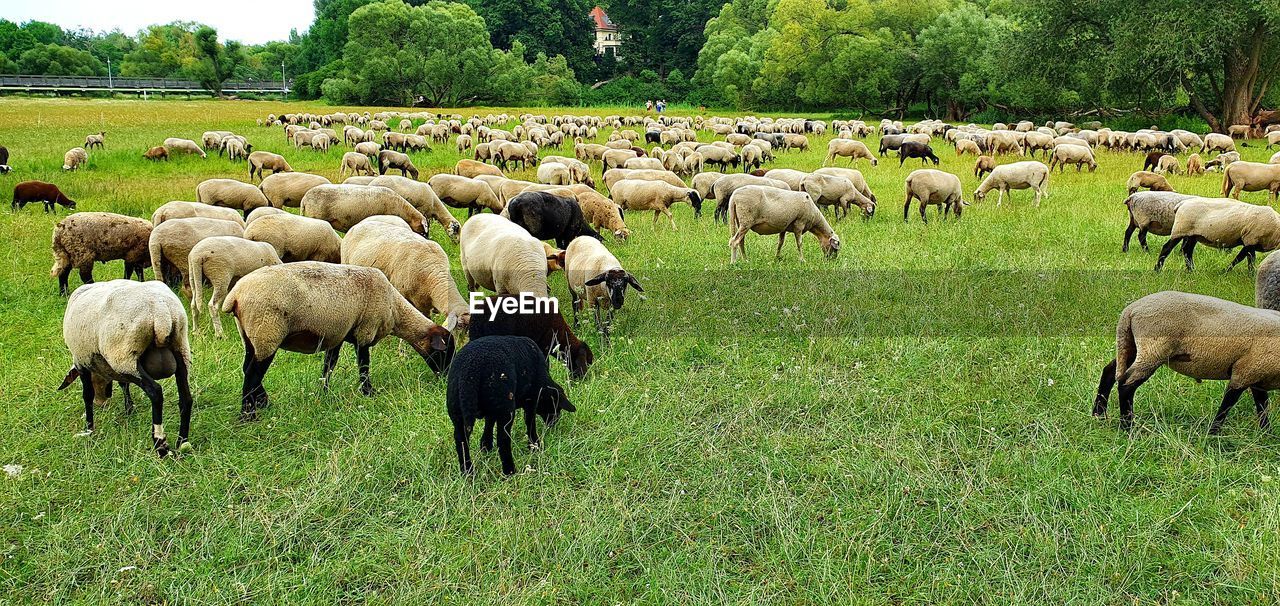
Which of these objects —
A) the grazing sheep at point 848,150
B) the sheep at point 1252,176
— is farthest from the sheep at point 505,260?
the grazing sheep at point 848,150

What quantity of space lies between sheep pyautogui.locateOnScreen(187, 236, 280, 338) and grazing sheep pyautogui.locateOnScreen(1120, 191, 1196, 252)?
468 inches

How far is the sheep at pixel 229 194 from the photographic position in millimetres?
11820

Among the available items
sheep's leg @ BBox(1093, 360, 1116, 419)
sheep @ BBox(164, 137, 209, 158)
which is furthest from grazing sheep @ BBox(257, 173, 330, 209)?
sheep @ BBox(164, 137, 209, 158)

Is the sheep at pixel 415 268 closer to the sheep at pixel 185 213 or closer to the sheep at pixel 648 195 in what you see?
the sheep at pixel 185 213

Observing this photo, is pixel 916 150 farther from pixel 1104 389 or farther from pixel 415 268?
pixel 415 268

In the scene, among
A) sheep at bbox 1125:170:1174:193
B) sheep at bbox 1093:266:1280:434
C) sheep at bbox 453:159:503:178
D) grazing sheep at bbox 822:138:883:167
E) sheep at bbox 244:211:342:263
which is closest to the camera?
sheep at bbox 1093:266:1280:434

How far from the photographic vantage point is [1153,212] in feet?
35.3

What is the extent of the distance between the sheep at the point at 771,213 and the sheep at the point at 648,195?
124 inches

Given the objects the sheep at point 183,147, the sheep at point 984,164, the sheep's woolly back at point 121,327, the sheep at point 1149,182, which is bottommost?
the sheep's woolly back at point 121,327

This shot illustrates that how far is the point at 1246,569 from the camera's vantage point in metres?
3.84

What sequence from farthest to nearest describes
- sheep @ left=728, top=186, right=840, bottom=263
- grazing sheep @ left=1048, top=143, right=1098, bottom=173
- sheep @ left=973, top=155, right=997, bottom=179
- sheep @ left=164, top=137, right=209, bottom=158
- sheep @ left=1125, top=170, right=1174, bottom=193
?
sheep @ left=164, top=137, right=209, bottom=158
grazing sheep @ left=1048, top=143, right=1098, bottom=173
sheep @ left=973, top=155, right=997, bottom=179
sheep @ left=1125, top=170, right=1174, bottom=193
sheep @ left=728, top=186, right=840, bottom=263

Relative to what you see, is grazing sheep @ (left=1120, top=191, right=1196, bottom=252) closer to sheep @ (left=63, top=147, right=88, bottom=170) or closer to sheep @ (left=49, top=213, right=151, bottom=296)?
sheep @ (left=49, top=213, right=151, bottom=296)

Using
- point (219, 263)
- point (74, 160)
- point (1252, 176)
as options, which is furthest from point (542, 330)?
point (74, 160)

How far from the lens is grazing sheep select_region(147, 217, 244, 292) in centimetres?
813
